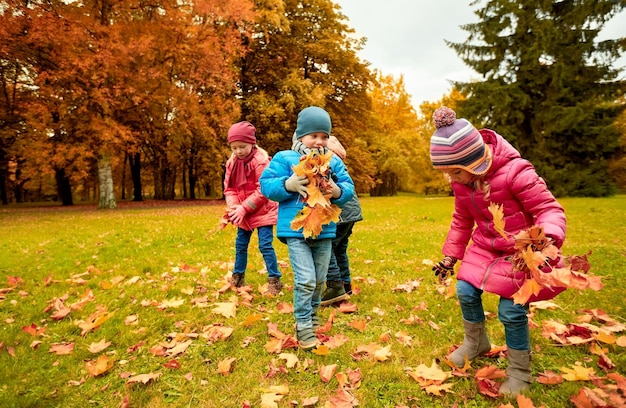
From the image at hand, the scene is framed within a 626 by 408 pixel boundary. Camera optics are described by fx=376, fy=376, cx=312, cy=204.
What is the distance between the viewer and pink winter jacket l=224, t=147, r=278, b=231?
14.6ft

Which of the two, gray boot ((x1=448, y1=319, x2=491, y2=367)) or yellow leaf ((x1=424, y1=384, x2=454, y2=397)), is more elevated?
gray boot ((x1=448, y1=319, x2=491, y2=367))

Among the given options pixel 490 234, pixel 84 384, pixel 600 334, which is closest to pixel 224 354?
pixel 84 384

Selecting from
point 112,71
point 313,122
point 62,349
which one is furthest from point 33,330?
point 112,71

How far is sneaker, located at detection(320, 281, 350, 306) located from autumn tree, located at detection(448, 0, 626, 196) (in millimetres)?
22243

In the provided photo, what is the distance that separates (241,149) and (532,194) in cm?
310

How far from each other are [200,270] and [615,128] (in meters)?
24.8

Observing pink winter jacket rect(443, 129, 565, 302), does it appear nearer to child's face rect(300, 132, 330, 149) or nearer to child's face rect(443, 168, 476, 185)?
child's face rect(443, 168, 476, 185)

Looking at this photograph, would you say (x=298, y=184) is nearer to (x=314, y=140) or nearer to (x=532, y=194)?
(x=314, y=140)

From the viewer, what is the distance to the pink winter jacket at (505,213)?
221cm

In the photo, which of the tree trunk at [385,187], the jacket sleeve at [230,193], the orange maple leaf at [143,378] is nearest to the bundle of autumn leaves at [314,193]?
the orange maple leaf at [143,378]

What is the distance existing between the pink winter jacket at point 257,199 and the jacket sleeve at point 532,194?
2.67 meters

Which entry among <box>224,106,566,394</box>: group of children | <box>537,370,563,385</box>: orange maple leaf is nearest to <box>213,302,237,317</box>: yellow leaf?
<box>224,106,566,394</box>: group of children

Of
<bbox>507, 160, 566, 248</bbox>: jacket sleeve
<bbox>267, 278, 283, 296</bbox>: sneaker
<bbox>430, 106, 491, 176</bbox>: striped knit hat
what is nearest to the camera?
<bbox>507, 160, 566, 248</bbox>: jacket sleeve

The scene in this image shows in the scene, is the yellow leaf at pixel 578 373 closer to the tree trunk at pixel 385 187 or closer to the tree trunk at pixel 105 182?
the tree trunk at pixel 105 182
